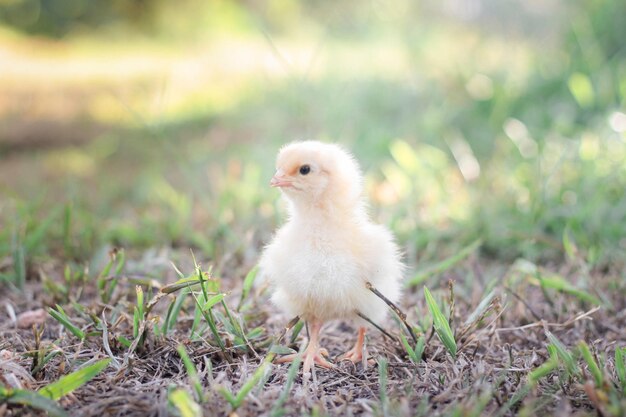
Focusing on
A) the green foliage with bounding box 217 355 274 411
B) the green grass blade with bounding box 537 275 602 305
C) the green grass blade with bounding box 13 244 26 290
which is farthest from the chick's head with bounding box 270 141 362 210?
the green grass blade with bounding box 13 244 26 290

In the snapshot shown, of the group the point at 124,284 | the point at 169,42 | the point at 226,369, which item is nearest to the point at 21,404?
the point at 226,369

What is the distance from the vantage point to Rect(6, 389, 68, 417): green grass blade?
1.57 meters

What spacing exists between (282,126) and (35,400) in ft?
13.4

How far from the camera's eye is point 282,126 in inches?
215

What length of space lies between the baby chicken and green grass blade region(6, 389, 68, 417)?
2.21 ft

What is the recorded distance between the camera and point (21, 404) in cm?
163

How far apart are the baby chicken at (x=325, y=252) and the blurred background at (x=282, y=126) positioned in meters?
0.85

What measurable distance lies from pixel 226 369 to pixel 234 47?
6879mm

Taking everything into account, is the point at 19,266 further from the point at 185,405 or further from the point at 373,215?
the point at 373,215

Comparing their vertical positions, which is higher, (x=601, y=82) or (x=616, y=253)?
(x=601, y=82)

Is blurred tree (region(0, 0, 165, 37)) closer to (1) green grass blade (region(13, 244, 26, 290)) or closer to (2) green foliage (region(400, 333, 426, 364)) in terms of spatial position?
(1) green grass blade (region(13, 244, 26, 290))

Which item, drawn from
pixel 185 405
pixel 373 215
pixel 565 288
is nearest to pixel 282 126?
pixel 373 215

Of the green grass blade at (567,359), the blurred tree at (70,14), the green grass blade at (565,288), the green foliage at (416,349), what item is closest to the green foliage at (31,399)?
the green foliage at (416,349)

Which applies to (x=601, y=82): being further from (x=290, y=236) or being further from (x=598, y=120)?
(x=290, y=236)
